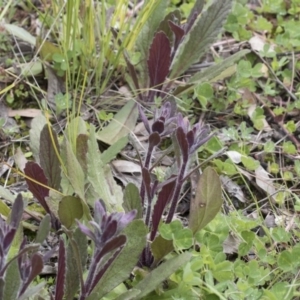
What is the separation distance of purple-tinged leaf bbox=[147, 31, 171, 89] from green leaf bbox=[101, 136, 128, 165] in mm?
286

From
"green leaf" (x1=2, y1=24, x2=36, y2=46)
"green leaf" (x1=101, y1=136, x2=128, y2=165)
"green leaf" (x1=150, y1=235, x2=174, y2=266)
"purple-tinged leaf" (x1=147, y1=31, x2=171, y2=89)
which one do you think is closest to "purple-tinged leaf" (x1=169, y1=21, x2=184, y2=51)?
"purple-tinged leaf" (x1=147, y1=31, x2=171, y2=89)

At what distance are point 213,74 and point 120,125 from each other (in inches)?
14.7

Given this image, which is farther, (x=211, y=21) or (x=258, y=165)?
(x=211, y=21)

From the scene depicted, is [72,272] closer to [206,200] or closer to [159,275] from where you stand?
[159,275]

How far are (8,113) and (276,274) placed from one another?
1.05 m

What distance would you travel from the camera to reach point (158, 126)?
1.47 metres

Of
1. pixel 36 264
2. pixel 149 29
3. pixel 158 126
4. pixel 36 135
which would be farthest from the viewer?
pixel 149 29

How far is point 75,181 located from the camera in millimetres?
1508

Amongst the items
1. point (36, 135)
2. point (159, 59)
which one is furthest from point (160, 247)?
point (159, 59)

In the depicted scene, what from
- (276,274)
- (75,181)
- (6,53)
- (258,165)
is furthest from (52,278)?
(6,53)

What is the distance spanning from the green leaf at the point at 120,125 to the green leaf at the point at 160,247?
514 millimetres

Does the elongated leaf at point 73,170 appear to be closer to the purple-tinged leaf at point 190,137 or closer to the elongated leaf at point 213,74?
the purple-tinged leaf at point 190,137

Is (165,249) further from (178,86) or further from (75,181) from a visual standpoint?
(178,86)

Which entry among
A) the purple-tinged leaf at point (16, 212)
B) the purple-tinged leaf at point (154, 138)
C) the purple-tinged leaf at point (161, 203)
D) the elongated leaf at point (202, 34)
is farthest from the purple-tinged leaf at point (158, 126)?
the elongated leaf at point (202, 34)
